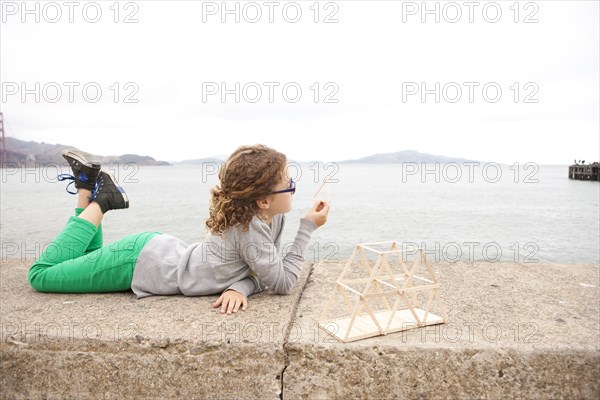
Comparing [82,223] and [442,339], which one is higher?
[82,223]

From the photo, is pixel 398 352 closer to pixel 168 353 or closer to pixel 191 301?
pixel 168 353

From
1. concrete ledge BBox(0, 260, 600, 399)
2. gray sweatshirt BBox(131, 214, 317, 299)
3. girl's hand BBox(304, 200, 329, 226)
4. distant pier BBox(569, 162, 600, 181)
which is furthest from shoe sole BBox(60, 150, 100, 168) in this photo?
distant pier BBox(569, 162, 600, 181)

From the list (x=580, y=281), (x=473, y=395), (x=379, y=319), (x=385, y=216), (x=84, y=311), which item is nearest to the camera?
(x=473, y=395)

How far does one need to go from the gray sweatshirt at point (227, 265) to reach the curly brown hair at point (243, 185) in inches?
3.1

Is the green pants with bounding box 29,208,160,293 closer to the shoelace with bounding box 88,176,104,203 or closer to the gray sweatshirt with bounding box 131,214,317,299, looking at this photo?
the gray sweatshirt with bounding box 131,214,317,299

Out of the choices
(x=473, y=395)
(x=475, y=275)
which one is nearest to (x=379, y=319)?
(x=473, y=395)

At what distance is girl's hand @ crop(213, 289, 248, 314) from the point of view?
2820 millimetres

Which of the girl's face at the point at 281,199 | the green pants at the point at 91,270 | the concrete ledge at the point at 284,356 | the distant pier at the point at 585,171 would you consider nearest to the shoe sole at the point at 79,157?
the green pants at the point at 91,270

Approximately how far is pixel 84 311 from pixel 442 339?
2.11 meters

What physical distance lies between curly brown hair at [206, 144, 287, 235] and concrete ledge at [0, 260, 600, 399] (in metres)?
0.58

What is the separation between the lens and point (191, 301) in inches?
121

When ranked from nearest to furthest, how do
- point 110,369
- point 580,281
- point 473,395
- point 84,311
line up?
point 473,395 → point 110,369 → point 84,311 → point 580,281

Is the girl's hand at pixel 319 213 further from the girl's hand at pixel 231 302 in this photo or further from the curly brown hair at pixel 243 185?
the girl's hand at pixel 231 302

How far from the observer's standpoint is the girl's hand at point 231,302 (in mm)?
2820
